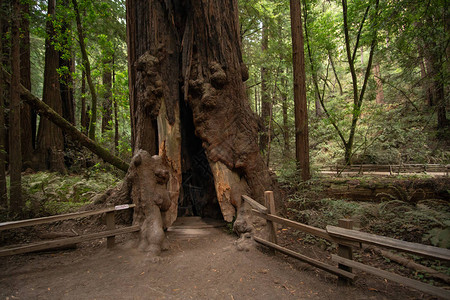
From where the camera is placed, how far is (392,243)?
277cm

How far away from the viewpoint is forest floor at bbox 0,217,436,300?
130 inches

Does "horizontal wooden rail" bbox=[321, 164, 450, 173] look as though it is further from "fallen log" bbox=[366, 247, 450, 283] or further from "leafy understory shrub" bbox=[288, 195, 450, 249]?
"fallen log" bbox=[366, 247, 450, 283]

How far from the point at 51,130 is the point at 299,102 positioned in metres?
12.3

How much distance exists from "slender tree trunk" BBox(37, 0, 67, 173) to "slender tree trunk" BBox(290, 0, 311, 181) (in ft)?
37.7

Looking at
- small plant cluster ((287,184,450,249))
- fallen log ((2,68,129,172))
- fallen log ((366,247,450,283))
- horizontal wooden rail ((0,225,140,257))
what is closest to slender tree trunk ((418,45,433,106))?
small plant cluster ((287,184,450,249))

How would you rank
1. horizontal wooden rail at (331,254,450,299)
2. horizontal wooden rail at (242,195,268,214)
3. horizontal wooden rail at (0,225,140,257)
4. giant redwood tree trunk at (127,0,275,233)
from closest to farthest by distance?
horizontal wooden rail at (331,254,450,299)
horizontal wooden rail at (0,225,140,257)
horizontal wooden rail at (242,195,268,214)
giant redwood tree trunk at (127,0,275,233)

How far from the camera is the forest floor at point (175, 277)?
10.8 feet

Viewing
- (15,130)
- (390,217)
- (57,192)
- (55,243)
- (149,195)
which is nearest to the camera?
(55,243)

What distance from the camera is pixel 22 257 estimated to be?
15.2 feet

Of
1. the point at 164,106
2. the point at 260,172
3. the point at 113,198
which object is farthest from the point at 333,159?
the point at 113,198

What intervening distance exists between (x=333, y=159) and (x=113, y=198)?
14.7 metres

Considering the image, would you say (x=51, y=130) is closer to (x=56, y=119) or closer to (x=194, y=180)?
(x=56, y=119)

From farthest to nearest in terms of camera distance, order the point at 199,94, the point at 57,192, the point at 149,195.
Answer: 1. the point at 57,192
2. the point at 199,94
3. the point at 149,195

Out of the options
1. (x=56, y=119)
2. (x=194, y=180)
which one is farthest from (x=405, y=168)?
A: (x=56, y=119)
